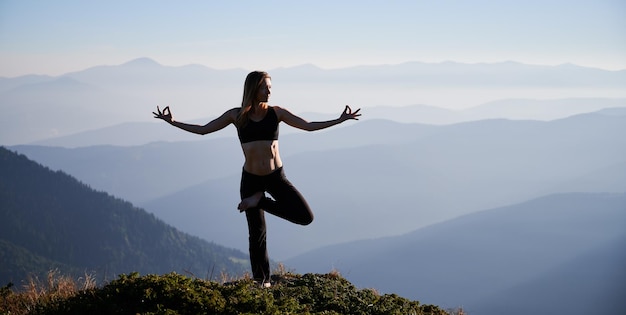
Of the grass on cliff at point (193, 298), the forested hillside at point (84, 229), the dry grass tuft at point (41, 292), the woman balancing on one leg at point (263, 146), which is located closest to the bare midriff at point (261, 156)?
the woman balancing on one leg at point (263, 146)

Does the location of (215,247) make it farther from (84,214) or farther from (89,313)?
(89,313)

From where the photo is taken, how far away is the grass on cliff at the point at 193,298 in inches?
298

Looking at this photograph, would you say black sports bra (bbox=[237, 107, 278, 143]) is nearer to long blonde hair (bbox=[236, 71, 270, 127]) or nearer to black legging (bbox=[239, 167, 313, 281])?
long blonde hair (bbox=[236, 71, 270, 127])

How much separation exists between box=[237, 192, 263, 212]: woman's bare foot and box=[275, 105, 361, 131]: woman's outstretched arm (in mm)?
1171

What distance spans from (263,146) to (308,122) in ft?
2.50

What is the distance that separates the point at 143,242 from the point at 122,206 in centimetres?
1477

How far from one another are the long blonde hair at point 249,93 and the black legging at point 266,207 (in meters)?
0.81

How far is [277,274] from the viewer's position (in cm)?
1137

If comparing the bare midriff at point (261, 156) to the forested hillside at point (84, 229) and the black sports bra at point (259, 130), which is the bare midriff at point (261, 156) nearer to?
the black sports bra at point (259, 130)

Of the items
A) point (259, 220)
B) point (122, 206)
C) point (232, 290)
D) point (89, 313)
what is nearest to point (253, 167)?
point (259, 220)

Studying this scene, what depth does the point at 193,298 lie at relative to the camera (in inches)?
299

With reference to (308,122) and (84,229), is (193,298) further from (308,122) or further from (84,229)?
(84,229)

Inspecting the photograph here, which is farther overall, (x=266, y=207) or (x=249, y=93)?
(x=266, y=207)

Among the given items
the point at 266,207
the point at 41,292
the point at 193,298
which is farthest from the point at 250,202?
the point at 41,292
